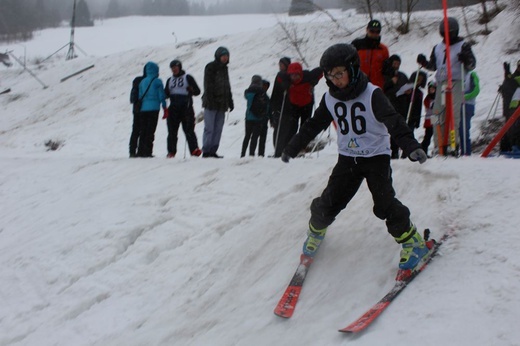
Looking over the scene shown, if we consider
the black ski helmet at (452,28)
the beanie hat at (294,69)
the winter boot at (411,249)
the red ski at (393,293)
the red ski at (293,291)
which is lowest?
the red ski at (293,291)

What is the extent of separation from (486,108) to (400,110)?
492 cm

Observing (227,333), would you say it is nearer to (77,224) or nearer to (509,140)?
(77,224)

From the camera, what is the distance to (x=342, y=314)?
3641mm

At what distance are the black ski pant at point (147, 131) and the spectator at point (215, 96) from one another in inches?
44.9

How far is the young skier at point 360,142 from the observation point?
12.4ft

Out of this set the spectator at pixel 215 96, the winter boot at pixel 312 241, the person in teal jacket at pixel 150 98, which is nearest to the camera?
the winter boot at pixel 312 241

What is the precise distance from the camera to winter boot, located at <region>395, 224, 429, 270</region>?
3.76m

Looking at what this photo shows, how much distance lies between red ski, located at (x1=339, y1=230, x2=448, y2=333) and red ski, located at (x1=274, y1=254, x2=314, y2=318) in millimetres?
664

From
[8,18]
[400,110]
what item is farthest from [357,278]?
[8,18]

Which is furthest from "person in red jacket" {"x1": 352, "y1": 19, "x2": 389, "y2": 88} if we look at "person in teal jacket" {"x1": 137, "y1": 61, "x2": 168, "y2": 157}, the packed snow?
"person in teal jacket" {"x1": 137, "y1": 61, "x2": 168, "y2": 157}

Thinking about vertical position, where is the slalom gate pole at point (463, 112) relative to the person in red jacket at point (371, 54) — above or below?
below

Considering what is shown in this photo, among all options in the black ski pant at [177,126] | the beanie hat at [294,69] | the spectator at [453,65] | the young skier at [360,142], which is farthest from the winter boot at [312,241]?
the black ski pant at [177,126]

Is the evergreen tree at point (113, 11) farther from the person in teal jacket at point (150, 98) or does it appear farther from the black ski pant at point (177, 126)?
the black ski pant at point (177, 126)

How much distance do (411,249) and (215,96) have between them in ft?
18.5
